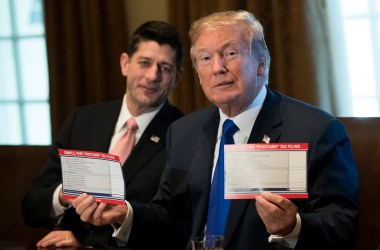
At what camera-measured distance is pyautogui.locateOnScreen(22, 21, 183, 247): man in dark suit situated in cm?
321

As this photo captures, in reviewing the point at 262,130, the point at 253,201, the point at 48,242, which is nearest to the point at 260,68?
the point at 262,130

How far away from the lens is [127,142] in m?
3.34

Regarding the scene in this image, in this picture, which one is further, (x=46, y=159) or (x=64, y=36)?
(x=64, y=36)

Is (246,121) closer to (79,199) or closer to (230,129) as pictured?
(230,129)

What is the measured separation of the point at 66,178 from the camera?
243cm

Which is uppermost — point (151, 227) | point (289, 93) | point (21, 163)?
point (289, 93)

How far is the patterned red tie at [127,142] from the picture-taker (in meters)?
3.30

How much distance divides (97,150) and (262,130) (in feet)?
3.55

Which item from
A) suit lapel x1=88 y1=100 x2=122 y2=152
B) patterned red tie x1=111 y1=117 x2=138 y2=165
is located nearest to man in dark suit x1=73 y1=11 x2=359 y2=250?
patterned red tie x1=111 y1=117 x2=138 y2=165

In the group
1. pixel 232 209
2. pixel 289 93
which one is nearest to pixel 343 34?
pixel 289 93

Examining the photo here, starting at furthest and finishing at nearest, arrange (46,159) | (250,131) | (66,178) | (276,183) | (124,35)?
1. (124,35)
2. (46,159)
3. (250,131)
4. (66,178)
5. (276,183)

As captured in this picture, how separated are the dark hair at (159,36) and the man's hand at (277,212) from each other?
4.82 ft

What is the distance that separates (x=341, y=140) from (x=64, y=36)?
2.77 m

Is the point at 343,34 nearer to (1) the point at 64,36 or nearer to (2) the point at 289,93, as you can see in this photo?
(2) the point at 289,93
